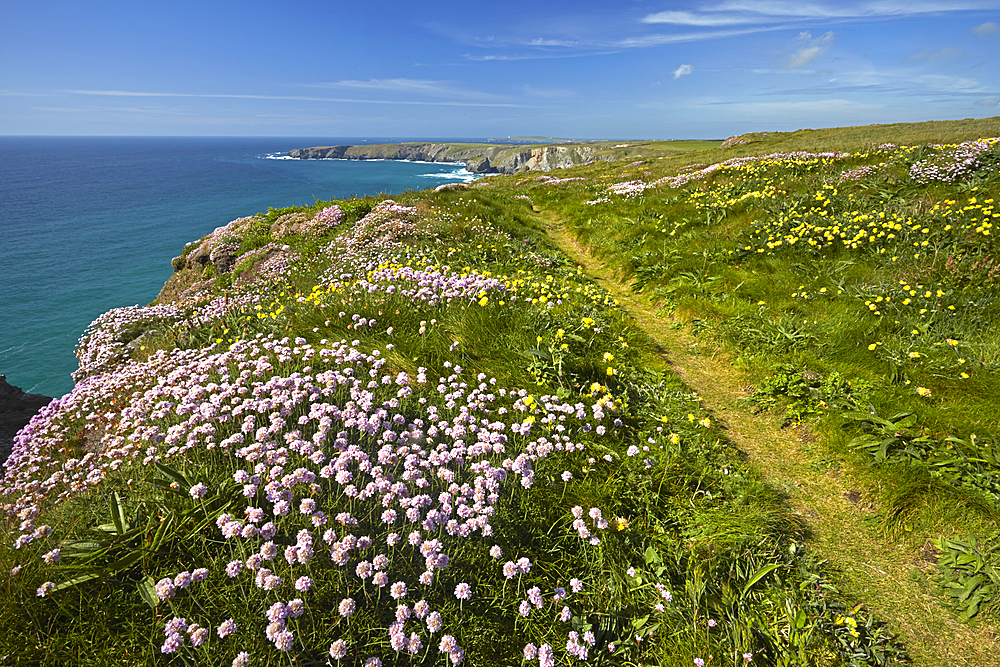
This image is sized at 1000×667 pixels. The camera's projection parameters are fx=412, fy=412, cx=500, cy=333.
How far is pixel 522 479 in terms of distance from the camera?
3.83m

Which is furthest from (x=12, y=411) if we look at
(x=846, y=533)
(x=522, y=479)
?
(x=846, y=533)

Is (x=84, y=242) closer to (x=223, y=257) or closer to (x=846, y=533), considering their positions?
(x=223, y=257)

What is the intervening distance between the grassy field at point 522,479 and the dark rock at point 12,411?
55.0 inches

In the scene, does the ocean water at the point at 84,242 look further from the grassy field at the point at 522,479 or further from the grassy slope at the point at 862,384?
the grassy field at the point at 522,479

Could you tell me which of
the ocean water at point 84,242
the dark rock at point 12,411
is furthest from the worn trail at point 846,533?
the ocean water at point 84,242

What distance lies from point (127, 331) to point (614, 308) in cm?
1046

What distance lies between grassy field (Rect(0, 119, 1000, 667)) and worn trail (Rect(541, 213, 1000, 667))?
3 centimetres

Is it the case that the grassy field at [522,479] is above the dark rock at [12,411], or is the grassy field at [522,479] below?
above

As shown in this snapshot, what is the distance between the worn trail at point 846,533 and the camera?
3.37 metres

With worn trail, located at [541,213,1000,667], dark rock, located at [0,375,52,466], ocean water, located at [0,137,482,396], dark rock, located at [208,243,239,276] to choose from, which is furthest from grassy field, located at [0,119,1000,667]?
ocean water, located at [0,137,482,396]

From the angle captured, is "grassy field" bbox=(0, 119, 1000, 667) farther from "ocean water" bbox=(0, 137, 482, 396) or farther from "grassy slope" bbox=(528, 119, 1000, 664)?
"ocean water" bbox=(0, 137, 482, 396)

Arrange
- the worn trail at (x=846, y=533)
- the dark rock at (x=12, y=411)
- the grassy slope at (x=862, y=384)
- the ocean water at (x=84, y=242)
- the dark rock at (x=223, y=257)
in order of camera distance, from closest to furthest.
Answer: the worn trail at (x=846, y=533) → the grassy slope at (x=862, y=384) → the dark rock at (x=12, y=411) → the dark rock at (x=223, y=257) → the ocean water at (x=84, y=242)

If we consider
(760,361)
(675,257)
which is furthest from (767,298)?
(675,257)

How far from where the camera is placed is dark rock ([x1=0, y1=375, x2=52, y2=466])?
684cm
